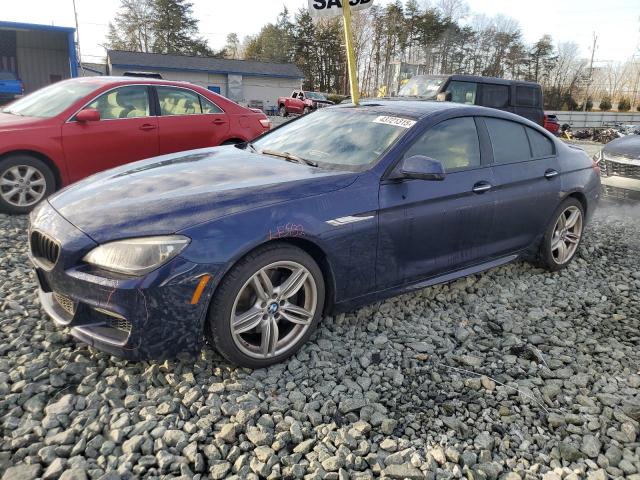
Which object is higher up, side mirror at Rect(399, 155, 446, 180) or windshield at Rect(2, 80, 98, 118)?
windshield at Rect(2, 80, 98, 118)

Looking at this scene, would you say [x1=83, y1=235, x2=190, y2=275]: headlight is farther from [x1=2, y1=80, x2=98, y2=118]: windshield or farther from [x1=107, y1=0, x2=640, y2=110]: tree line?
[x1=107, y1=0, x2=640, y2=110]: tree line

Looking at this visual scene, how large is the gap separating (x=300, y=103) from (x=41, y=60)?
569 inches

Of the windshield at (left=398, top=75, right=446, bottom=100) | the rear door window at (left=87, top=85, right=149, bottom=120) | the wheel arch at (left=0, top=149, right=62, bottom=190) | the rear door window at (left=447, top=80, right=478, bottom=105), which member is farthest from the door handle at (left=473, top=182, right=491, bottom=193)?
the rear door window at (left=447, top=80, right=478, bottom=105)

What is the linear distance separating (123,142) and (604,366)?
207 inches

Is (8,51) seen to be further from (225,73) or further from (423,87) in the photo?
(423,87)

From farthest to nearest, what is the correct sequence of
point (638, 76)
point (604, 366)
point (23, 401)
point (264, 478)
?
1. point (638, 76)
2. point (604, 366)
3. point (23, 401)
4. point (264, 478)

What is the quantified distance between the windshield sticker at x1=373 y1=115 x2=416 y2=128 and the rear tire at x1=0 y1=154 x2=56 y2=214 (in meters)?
3.86

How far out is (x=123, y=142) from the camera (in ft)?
19.0

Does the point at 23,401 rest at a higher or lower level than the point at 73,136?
lower

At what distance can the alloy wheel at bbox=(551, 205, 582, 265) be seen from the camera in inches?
180

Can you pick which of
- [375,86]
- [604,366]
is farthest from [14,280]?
[375,86]

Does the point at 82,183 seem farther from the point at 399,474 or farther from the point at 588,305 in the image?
the point at 588,305

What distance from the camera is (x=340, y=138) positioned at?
11.6ft

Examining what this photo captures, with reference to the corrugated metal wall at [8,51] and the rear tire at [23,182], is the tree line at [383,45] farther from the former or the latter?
the rear tire at [23,182]
